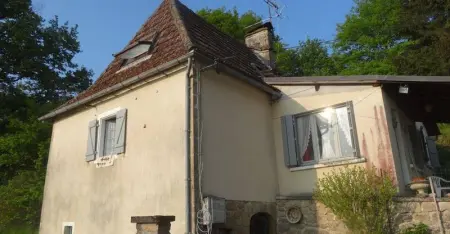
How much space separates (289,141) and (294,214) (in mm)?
1786

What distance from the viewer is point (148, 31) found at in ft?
36.7

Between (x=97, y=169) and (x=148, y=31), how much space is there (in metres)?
4.70

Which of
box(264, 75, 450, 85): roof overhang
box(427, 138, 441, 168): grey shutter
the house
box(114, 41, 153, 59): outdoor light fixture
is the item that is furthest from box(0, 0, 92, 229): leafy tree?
box(427, 138, 441, 168): grey shutter

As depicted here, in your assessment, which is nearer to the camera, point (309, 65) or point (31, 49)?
point (31, 49)

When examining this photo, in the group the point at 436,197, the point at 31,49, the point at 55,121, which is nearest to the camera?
the point at 436,197

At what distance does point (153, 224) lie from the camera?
17.0 feet

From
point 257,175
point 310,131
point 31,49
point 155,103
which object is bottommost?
point 257,175

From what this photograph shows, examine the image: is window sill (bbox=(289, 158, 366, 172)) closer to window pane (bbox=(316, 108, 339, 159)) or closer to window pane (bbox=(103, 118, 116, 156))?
window pane (bbox=(316, 108, 339, 159))

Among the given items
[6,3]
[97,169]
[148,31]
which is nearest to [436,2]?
[148,31]

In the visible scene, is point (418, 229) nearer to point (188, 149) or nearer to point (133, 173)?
point (188, 149)

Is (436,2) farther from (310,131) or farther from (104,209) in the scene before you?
(104,209)

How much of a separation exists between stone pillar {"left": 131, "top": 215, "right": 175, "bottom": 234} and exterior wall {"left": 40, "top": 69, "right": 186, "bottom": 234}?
1393mm

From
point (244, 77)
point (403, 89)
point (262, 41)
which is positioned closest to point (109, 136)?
point (244, 77)

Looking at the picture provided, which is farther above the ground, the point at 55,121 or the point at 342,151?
the point at 55,121
